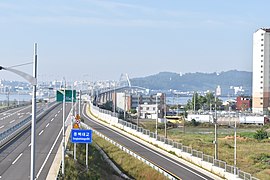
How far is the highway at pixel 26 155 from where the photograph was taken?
34763mm

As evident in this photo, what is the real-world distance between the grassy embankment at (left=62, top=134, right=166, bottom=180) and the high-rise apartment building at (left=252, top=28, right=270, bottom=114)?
103656mm

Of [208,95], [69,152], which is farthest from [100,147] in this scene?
[208,95]

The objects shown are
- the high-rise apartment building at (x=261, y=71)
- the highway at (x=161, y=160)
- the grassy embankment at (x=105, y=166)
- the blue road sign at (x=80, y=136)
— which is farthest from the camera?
the high-rise apartment building at (x=261, y=71)

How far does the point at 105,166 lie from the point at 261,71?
122 metres

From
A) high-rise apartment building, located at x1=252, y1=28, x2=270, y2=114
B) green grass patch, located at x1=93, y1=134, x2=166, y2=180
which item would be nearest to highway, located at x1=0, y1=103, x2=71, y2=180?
green grass patch, located at x1=93, y1=134, x2=166, y2=180

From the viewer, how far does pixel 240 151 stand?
2571 inches

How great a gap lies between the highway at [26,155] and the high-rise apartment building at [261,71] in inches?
4034

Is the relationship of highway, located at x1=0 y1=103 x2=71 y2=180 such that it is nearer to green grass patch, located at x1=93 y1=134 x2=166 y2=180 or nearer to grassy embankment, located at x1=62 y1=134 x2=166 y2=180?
grassy embankment, located at x1=62 y1=134 x2=166 y2=180

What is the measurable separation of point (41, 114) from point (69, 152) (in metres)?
48.1

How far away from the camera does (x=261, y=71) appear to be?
545 feet

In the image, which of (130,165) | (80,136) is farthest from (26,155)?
(130,165)

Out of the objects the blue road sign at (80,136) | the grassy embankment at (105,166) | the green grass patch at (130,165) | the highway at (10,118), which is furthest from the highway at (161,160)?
the highway at (10,118)

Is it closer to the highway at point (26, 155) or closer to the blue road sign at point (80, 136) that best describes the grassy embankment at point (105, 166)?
the highway at point (26, 155)

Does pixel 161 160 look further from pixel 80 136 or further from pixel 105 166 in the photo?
pixel 80 136
